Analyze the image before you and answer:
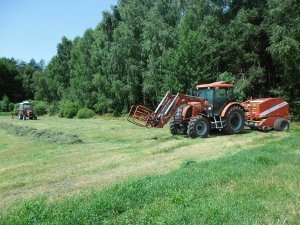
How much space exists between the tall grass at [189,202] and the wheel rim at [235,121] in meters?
8.55

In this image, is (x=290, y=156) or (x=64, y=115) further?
(x=64, y=115)

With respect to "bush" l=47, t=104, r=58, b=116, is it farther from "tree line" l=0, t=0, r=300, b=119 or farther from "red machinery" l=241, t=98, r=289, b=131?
"red machinery" l=241, t=98, r=289, b=131

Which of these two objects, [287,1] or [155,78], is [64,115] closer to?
[155,78]

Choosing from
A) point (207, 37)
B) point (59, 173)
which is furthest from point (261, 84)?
point (59, 173)

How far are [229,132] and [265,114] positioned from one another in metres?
1.97

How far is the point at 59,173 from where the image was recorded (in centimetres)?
957

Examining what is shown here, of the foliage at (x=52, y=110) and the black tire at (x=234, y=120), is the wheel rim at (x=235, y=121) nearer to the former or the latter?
the black tire at (x=234, y=120)

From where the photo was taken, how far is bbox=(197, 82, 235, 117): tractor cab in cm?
1631

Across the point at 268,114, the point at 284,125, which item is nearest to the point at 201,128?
the point at 268,114

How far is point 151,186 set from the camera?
697cm

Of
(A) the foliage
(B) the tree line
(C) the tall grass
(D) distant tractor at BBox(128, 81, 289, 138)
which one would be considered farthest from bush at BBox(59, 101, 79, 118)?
(C) the tall grass

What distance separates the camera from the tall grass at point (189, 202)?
5375 millimetres

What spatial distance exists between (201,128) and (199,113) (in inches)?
28.6

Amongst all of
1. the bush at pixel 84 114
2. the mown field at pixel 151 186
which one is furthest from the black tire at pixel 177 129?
the bush at pixel 84 114
